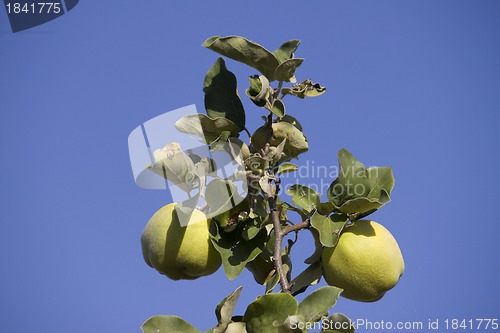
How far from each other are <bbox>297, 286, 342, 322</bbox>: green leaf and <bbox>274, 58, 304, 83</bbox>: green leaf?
2.22 feet

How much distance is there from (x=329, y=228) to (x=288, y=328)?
36cm

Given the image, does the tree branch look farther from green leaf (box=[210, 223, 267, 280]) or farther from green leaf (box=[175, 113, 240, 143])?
green leaf (box=[175, 113, 240, 143])

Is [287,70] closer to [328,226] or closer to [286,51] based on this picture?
[286,51]

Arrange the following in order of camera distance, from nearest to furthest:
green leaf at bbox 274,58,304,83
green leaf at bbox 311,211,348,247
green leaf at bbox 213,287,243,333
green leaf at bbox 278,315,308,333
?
green leaf at bbox 278,315,308,333, green leaf at bbox 213,287,243,333, green leaf at bbox 311,211,348,247, green leaf at bbox 274,58,304,83

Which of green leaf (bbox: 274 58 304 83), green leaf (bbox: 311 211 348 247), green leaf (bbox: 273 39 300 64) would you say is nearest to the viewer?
green leaf (bbox: 311 211 348 247)

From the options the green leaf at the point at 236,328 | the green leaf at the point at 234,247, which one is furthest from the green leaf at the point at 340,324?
the green leaf at the point at 234,247

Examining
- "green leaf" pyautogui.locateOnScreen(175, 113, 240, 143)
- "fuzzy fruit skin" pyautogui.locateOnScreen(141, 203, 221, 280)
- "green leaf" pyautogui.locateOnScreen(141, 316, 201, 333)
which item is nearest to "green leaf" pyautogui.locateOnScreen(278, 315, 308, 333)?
"green leaf" pyautogui.locateOnScreen(141, 316, 201, 333)

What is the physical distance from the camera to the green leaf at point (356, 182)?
1.80m

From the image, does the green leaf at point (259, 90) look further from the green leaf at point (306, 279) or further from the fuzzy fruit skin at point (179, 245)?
the green leaf at point (306, 279)

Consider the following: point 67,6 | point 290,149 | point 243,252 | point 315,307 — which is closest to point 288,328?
point 315,307

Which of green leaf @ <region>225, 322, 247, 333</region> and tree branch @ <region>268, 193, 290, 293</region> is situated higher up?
tree branch @ <region>268, 193, 290, 293</region>

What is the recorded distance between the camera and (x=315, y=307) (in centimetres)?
151

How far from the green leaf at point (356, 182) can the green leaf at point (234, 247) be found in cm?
25

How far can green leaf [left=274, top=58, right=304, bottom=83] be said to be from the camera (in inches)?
71.1
